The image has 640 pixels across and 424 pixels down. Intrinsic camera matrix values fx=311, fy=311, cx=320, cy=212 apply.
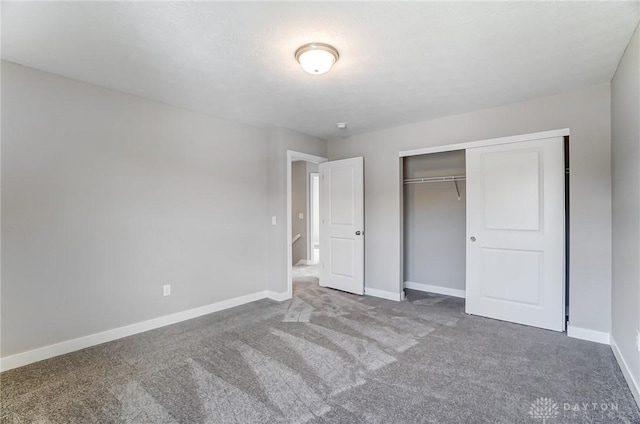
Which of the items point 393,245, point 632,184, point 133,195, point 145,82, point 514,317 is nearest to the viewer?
point 632,184

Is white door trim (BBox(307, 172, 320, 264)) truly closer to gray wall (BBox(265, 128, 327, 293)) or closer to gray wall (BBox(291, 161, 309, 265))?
gray wall (BBox(291, 161, 309, 265))

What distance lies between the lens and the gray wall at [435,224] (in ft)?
14.9

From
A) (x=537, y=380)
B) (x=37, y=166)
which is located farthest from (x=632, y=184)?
(x=37, y=166)

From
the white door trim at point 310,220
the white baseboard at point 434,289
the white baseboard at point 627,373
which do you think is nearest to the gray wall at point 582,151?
the white baseboard at point 627,373

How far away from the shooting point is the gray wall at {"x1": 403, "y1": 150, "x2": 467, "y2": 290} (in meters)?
4.53

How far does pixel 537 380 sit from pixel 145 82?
4.03 metres

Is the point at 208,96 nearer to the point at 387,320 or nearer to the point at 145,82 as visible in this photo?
the point at 145,82

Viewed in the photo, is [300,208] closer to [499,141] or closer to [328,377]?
[499,141]

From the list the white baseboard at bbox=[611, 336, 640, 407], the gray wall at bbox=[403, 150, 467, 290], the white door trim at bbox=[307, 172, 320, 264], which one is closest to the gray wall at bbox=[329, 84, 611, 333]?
the white baseboard at bbox=[611, 336, 640, 407]

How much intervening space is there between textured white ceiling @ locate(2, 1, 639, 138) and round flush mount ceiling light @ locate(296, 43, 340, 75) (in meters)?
0.06

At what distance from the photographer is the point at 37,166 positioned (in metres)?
2.59

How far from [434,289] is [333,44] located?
385 cm

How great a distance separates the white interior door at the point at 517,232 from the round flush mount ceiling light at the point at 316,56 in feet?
7.43

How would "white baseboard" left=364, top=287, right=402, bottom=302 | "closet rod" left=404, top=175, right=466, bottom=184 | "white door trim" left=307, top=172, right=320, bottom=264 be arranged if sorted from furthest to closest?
"white door trim" left=307, top=172, right=320, bottom=264, "closet rod" left=404, top=175, right=466, bottom=184, "white baseboard" left=364, top=287, right=402, bottom=302
